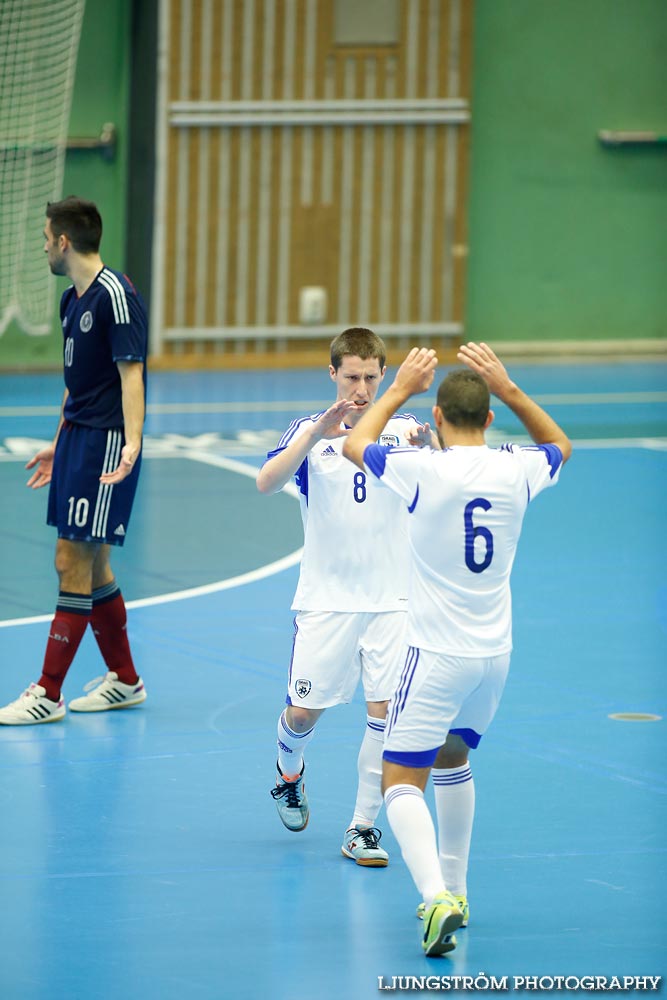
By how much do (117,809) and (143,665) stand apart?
87.8 inches

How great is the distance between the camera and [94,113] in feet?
67.4

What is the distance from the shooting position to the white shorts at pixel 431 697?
5180mm

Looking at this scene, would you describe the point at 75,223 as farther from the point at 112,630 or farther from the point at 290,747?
the point at 290,747

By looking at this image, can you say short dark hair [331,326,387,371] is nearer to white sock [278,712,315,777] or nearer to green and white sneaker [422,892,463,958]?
white sock [278,712,315,777]

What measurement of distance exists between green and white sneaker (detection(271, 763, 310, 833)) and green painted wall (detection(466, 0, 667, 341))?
54.7ft

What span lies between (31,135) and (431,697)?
618 inches

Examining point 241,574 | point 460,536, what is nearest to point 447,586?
point 460,536

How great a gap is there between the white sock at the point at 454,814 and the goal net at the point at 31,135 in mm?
14531

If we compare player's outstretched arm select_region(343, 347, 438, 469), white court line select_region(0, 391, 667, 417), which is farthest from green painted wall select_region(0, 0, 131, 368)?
player's outstretched arm select_region(343, 347, 438, 469)

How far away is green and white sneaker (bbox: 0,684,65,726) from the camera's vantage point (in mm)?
7723

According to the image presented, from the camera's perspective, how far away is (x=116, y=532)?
7.70m

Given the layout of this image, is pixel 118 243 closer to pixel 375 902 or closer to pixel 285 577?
pixel 285 577

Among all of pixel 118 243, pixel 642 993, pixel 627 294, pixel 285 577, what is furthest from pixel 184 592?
pixel 627 294

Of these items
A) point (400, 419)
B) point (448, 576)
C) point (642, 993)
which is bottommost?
point (642, 993)
